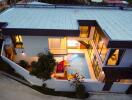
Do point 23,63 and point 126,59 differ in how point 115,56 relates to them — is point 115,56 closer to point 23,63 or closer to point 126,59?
point 126,59

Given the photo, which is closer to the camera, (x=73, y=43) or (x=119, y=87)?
(x=119, y=87)

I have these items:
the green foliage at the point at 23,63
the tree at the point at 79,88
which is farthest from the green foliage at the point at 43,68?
the green foliage at the point at 23,63

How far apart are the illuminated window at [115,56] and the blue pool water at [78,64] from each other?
5596 mm

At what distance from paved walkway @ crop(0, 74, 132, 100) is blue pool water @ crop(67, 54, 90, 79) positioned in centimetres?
419

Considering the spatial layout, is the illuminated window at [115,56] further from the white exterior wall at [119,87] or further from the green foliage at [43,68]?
the green foliage at [43,68]

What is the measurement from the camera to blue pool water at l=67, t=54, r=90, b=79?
2739cm

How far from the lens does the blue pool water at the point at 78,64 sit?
89.9ft

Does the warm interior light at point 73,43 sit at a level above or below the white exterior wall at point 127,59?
below

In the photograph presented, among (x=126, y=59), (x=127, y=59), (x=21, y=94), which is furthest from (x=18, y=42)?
(x=127, y=59)

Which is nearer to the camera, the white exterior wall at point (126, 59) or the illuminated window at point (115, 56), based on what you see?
the illuminated window at point (115, 56)

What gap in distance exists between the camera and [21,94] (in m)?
22.6

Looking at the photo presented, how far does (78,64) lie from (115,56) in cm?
869

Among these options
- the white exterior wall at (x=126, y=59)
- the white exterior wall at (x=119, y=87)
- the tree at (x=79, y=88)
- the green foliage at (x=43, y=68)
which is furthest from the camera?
the white exterior wall at (x=119, y=87)

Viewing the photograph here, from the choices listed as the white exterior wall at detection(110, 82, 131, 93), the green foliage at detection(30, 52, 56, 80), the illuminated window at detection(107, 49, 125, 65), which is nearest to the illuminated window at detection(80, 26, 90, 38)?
the illuminated window at detection(107, 49, 125, 65)
